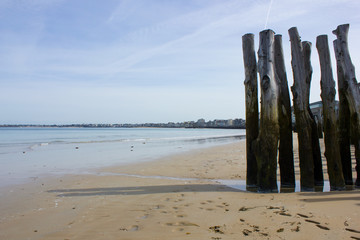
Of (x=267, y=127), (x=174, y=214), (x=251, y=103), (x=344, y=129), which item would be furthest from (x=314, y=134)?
(x=174, y=214)

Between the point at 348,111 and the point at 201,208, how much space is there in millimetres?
3861

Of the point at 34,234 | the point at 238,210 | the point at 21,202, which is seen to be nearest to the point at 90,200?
the point at 21,202

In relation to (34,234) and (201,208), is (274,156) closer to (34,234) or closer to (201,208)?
(201,208)

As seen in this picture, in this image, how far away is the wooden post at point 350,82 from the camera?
5.61 meters

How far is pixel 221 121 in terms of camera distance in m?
155

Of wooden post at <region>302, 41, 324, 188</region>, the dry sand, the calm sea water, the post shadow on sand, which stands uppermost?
wooden post at <region>302, 41, 324, 188</region>

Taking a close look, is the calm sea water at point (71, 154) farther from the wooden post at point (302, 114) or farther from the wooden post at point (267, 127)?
the wooden post at point (302, 114)

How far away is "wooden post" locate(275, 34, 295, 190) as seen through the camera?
550cm

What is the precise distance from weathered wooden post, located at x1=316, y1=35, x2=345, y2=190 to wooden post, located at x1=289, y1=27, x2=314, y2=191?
0.35 m

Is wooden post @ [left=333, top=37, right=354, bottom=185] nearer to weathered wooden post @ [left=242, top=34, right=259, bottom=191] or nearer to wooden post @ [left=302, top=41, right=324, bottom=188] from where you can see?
wooden post @ [left=302, top=41, right=324, bottom=188]

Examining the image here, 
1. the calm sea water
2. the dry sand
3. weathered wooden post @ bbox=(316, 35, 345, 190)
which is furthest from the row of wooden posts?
the calm sea water

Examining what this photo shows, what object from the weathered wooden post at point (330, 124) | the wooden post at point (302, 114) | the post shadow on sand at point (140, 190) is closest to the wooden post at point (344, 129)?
the weathered wooden post at point (330, 124)

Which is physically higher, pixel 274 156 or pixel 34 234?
pixel 274 156

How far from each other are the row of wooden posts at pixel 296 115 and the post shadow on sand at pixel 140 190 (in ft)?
2.93
